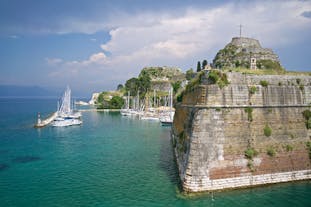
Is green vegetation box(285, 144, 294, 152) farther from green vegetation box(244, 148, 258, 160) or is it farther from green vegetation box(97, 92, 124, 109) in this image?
green vegetation box(97, 92, 124, 109)

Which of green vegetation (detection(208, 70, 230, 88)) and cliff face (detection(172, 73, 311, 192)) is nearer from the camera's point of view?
cliff face (detection(172, 73, 311, 192))

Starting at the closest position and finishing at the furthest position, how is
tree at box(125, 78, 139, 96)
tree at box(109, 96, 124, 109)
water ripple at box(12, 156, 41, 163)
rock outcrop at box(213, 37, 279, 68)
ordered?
water ripple at box(12, 156, 41, 163)
rock outcrop at box(213, 37, 279, 68)
tree at box(125, 78, 139, 96)
tree at box(109, 96, 124, 109)

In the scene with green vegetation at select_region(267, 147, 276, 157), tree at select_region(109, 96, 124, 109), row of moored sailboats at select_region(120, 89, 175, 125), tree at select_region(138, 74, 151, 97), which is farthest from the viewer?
tree at select_region(109, 96, 124, 109)

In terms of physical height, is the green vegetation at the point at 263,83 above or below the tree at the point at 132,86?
below

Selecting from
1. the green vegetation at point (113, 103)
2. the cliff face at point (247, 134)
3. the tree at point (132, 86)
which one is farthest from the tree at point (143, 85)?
the cliff face at point (247, 134)

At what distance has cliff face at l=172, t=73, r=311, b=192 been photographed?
15984mm

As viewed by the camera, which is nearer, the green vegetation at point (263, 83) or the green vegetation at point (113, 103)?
the green vegetation at point (263, 83)

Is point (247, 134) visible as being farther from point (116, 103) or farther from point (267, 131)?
A: point (116, 103)

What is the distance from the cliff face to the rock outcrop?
18.6 m

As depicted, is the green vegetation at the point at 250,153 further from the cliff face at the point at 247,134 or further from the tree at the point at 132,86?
the tree at the point at 132,86

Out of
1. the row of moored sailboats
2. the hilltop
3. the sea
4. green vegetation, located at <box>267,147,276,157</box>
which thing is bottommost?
the sea

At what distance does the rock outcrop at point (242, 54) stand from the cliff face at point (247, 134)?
61.1 ft

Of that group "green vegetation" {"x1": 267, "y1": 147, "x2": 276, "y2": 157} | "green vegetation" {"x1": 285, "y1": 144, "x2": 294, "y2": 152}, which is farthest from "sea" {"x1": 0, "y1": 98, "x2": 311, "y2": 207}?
"green vegetation" {"x1": 285, "y1": 144, "x2": 294, "y2": 152}

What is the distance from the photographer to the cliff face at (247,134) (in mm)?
15984
